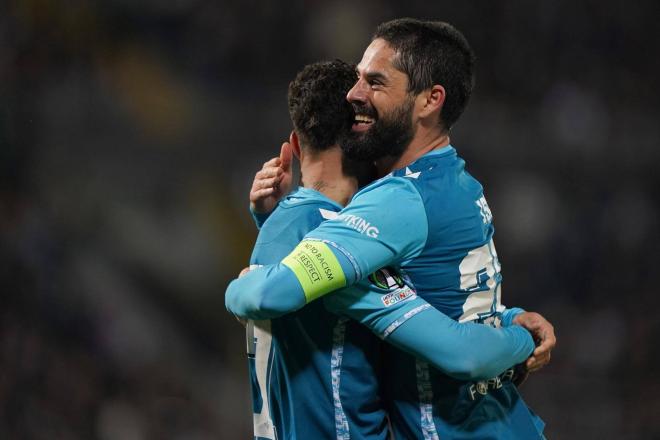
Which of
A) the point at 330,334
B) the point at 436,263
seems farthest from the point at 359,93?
the point at 330,334

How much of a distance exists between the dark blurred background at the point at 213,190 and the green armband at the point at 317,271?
260cm

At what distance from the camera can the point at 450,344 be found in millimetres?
1731

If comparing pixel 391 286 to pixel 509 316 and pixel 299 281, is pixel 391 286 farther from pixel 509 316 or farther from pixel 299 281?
pixel 509 316

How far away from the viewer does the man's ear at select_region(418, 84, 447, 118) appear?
2.01 meters

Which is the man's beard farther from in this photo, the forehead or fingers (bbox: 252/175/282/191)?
fingers (bbox: 252/175/282/191)

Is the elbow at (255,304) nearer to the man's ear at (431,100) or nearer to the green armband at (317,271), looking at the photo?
the green armband at (317,271)

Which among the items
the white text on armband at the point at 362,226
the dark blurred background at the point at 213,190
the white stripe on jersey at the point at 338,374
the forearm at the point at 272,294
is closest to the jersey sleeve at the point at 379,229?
the white text on armband at the point at 362,226

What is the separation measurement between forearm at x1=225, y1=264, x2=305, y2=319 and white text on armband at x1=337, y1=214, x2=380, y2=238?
0.55 feet

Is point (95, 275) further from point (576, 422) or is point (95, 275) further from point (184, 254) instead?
point (576, 422)

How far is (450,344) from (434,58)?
704 millimetres

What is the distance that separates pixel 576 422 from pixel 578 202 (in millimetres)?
1150

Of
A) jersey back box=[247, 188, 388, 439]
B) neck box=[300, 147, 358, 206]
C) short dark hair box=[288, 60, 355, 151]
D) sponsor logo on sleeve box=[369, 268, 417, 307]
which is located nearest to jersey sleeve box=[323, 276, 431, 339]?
sponsor logo on sleeve box=[369, 268, 417, 307]

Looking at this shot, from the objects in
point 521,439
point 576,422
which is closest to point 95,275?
point 576,422

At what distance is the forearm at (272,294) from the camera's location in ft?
5.45
